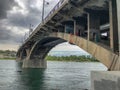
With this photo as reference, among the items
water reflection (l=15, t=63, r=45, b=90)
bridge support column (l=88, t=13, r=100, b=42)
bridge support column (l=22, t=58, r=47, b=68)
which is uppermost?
bridge support column (l=88, t=13, r=100, b=42)

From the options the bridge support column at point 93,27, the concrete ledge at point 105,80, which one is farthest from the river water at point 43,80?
the concrete ledge at point 105,80

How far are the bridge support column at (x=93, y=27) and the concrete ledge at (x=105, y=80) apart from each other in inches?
586

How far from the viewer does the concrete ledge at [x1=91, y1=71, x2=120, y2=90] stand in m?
14.5

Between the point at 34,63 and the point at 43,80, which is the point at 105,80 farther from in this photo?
the point at 34,63

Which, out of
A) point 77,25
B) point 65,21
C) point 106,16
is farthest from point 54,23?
point 106,16

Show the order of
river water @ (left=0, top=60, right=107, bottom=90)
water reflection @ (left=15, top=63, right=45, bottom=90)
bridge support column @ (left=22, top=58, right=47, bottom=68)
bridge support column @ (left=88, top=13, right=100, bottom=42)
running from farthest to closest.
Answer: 1. bridge support column @ (left=22, top=58, right=47, bottom=68)
2. water reflection @ (left=15, top=63, right=45, bottom=90)
3. river water @ (left=0, top=60, right=107, bottom=90)
4. bridge support column @ (left=88, top=13, right=100, bottom=42)

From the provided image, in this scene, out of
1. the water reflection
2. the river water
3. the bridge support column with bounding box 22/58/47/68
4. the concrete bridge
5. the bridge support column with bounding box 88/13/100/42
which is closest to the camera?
the concrete bridge

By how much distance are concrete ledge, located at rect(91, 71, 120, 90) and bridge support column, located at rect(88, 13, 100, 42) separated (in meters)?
14.9

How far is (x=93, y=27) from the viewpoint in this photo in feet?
105

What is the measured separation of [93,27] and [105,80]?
56.8ft

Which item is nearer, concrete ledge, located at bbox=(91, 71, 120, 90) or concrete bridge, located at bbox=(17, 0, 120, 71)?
concrete ledge, located at bbox=(91, 71, 120, 90)

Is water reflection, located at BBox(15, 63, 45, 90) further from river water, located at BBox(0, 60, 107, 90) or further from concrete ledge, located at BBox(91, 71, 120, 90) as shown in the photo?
concrete ledge, located at BBox(91, 71, 120, 90)

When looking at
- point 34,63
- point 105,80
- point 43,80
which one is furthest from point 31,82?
point 34,63

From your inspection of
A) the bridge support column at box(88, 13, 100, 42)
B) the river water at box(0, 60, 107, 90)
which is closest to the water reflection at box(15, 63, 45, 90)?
the river water at box(0, 60, 107, 90)
